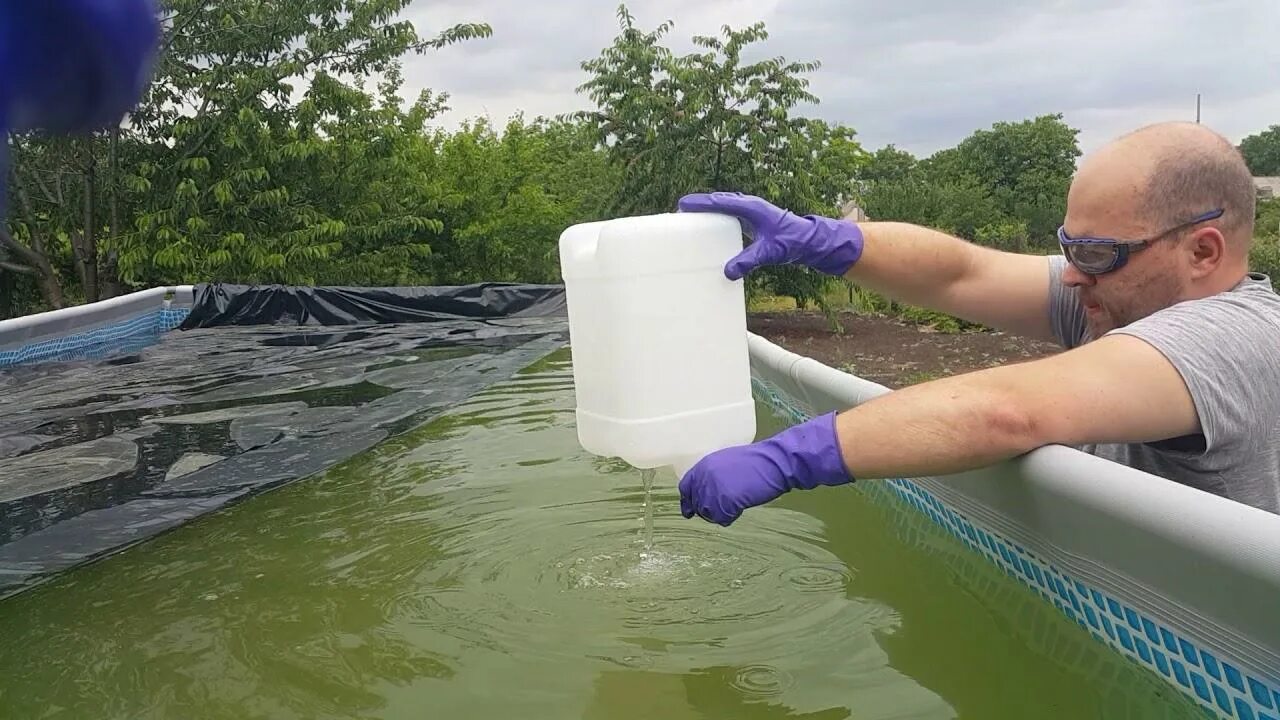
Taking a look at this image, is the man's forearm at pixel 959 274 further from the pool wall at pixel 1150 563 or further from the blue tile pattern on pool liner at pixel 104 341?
the blue tile pattern on pool liner at pixel 104 341

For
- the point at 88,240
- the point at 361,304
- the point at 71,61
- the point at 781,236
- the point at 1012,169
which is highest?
the point at 1012,169

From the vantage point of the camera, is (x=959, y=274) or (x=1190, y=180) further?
(x=959, y=274)

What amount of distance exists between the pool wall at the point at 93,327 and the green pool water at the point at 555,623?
13.8ft

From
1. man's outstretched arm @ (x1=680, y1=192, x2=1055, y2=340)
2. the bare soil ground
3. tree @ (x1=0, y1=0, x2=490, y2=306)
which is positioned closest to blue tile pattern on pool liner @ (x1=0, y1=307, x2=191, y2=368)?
tree @ (x1=0, y1=0, x2=490, y2=306)

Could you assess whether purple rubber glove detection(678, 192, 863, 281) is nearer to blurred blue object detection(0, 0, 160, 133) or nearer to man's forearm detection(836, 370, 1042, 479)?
man's forearm detection(836, 370, 1042, 479)

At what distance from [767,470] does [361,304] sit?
303 inches

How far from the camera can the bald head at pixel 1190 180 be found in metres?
1.65

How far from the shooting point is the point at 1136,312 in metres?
1.80

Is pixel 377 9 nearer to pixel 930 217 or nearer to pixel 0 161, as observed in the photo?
pixel 0 161

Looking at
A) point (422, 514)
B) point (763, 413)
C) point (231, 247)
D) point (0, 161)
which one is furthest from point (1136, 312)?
point (231, 247)

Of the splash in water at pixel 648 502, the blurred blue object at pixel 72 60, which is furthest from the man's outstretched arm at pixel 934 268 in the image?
the blurred blue object at pixel 72 60

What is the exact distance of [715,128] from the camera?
896cm

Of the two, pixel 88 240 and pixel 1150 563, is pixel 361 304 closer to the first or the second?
pixel 88 240

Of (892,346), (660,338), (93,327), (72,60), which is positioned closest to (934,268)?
(660,338)
